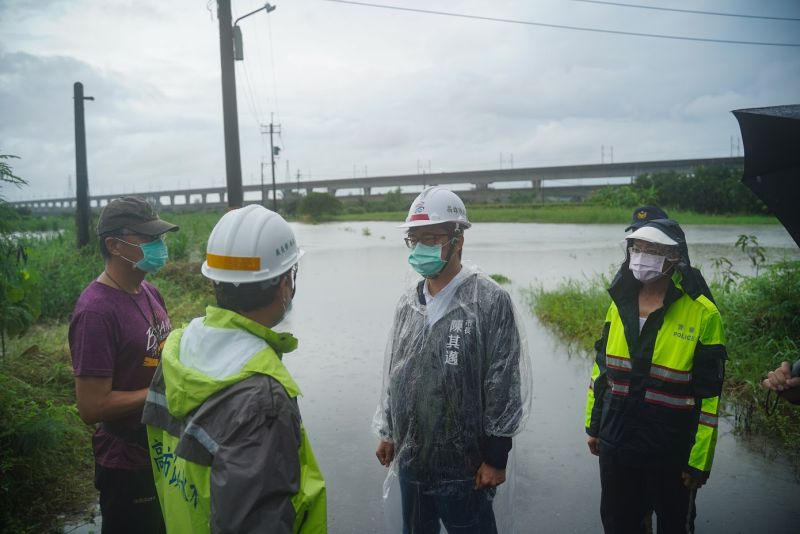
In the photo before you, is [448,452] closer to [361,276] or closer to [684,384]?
[684,384]

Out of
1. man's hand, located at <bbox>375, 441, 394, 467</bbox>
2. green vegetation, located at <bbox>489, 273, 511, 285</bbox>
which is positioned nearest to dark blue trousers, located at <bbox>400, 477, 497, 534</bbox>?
man's hand, located at <bbox>375, 441, 394, 467</bbox>

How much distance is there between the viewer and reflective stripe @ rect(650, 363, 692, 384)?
8.44ft

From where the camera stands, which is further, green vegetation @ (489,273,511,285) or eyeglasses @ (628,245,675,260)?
green vegetation @ (489,273,511,285)

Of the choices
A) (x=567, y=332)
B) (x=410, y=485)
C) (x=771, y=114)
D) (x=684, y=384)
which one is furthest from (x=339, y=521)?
(x=567, y=332)

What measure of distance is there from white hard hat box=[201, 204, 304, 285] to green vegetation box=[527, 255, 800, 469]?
433 centimetres

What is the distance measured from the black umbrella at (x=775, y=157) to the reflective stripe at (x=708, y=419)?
33.6 inches

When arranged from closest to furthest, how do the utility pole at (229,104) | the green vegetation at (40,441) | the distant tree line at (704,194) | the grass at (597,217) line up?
the green vegetation at (40,441) → the utility pole at (229,104) → the grass at (597,217) → the distant tree line at (704,194)

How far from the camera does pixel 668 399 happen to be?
2615 millimetres

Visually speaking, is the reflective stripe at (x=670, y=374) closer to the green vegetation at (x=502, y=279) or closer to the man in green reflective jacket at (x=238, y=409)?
the man in green reflective jacket at (x=238, y=409)

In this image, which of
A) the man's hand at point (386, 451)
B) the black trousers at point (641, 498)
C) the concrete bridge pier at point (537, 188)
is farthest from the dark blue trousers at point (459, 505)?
the concrete bridge pier at point (537, 188)

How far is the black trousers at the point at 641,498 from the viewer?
2.59 meters

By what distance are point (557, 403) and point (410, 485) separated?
11.0 ft

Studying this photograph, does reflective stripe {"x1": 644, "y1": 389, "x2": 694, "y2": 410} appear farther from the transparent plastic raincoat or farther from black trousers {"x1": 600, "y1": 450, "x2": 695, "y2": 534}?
the transparent plastic raincoat

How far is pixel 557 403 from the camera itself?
5.45 metres
